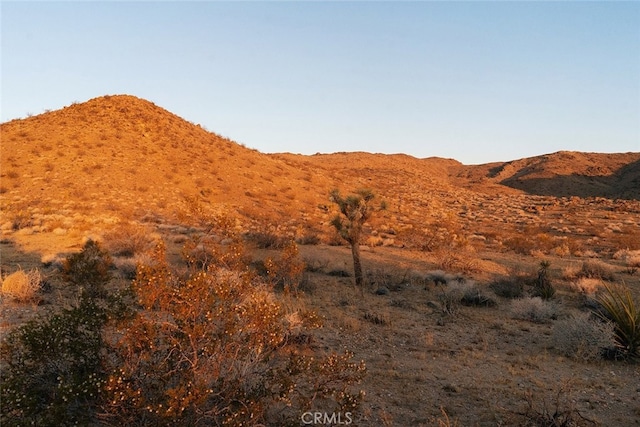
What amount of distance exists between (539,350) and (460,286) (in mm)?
3795

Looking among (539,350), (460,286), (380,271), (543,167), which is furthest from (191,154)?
(543,167)

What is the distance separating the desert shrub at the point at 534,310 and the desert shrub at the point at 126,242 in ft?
35.8

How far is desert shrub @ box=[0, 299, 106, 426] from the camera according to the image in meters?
3.52

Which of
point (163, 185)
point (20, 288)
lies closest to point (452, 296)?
point (20, 288)

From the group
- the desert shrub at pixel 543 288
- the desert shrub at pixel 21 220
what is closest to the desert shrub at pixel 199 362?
the desert shrub at pixel 543 288

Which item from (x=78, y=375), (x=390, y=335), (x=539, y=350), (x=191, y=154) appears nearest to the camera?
(x=78, y=375)

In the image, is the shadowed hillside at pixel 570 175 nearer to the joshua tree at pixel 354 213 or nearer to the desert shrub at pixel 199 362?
the joshua tree at pixel 354 213

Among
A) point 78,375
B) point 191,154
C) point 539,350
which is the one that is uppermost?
point 191,154

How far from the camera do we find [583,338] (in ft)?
24.7

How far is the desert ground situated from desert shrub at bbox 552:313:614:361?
0.09 m

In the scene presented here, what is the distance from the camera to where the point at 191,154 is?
109ft

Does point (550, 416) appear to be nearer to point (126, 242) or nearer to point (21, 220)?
point (126, 242)

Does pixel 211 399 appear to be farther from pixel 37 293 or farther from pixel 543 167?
pixel 543 167

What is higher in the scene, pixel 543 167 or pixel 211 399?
pixel 543 167
